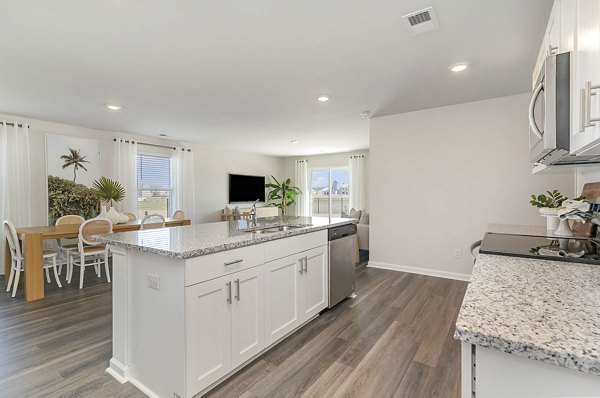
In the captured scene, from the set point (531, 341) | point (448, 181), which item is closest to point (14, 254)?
point (531, 341)

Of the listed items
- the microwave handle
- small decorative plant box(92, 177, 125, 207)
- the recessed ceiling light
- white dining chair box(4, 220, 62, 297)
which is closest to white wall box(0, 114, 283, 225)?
small decorative plant box(92, 177, 125, 207)

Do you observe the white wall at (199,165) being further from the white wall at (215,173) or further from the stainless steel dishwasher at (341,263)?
the stainless steel dishwasher at (341,263)

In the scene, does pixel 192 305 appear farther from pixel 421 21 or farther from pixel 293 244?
pixel 421 21

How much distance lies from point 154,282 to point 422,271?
11.8ft

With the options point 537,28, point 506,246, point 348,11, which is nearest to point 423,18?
point 348,11

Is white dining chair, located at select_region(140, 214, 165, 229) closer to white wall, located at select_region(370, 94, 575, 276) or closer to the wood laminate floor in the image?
the wood laminate floor

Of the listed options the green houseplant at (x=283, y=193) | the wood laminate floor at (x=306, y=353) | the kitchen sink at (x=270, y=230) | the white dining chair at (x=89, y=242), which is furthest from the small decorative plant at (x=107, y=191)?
the green houseplant at (x=283, y=193)

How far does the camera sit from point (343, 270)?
10.1 ft

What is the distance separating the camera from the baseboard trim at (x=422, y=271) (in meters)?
3.83

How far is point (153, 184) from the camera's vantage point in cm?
612

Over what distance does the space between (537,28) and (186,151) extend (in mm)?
6201

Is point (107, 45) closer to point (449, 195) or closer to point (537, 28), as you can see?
point (537, 28)

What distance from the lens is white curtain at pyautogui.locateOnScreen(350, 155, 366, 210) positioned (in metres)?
7.76

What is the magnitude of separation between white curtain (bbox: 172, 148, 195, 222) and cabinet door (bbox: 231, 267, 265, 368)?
16.6ft
